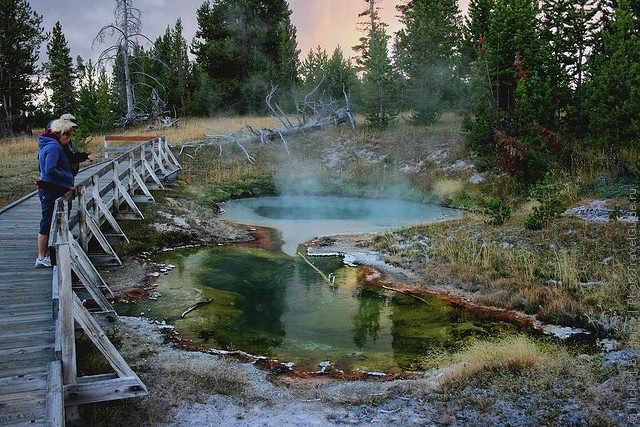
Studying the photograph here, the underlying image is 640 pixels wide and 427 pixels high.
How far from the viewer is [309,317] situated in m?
10.9

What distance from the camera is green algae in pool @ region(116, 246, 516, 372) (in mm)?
9250

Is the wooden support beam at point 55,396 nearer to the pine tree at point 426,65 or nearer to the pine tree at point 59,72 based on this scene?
the pine tree at point 426,65

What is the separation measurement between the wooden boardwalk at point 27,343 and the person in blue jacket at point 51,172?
0.54 meters

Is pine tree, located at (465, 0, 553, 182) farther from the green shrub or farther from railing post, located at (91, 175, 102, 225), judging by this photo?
railing post, located at (91, 175, 102, 225)

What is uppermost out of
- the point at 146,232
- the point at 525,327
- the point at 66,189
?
the point at 66,189

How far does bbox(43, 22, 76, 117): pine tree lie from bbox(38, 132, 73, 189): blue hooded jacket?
138 ft

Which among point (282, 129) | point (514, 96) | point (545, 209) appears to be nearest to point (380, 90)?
point (282, 129)

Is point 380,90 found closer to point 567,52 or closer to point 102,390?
point 567,52

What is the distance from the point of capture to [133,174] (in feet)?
55.8

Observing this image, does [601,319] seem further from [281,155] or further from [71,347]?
[281,155]

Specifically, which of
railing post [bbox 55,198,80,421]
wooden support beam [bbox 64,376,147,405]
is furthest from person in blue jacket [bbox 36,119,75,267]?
wooden support beam [bbox 64,376,147,405]

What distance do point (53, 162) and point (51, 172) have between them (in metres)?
0.17

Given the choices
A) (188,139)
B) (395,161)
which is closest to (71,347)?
(395,161)

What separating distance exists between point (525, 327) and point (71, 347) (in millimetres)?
7804
